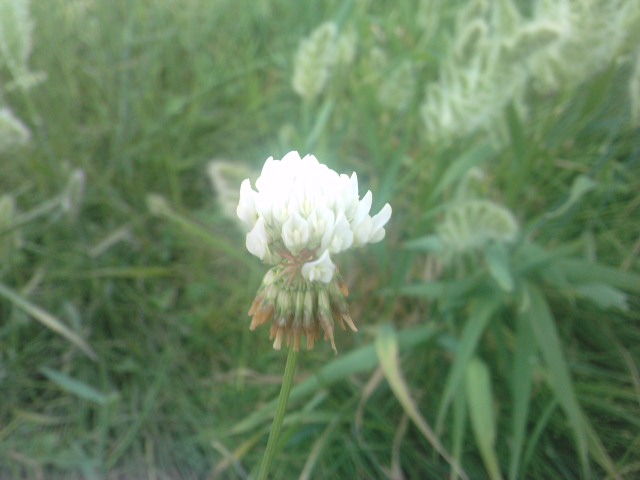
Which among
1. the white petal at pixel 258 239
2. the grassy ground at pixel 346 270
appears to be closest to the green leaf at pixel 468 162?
the grassy ground at pixel 346 270

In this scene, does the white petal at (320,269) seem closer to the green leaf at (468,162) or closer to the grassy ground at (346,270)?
the grassy ground at (346,270)

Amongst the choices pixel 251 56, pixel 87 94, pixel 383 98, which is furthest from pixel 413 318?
pixel 87 94

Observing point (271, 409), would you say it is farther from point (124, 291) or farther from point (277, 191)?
point (277, 191)

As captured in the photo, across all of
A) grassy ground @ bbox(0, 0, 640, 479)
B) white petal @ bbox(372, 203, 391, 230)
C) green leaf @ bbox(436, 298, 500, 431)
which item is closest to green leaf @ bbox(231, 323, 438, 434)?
grassy ground @ bbox(0, 0, 640, 479)

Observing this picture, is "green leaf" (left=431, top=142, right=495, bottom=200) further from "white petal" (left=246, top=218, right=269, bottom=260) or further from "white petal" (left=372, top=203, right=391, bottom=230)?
"white petal" (left=246, top=218, right=269, bottom=260)

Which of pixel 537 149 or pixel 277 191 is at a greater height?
pixel 537 149

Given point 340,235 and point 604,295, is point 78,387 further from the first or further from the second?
point 604,295
